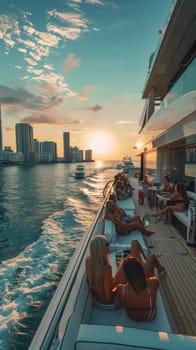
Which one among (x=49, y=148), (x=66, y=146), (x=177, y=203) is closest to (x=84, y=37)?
(x=177, y=203)

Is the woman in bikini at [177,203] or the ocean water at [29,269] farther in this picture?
the woman in bikini at [177,203]

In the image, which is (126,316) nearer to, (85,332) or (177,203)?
(85,332)

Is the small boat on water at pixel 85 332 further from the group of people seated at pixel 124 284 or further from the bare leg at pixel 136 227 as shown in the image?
the bare leg at pixel 136 227

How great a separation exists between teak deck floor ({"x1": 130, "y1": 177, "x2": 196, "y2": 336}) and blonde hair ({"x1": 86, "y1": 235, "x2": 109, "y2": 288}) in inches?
41.5

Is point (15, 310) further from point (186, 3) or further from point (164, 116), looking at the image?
point (186, 3)

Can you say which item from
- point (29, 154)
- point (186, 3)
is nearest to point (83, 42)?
point (186, 3)

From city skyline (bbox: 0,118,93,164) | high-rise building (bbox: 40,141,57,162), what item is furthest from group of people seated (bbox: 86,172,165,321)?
high-rise building (bbox: 40,141,57,162)

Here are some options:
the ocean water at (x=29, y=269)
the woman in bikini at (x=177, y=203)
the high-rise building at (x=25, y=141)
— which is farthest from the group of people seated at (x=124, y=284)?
the high-rise building at (x=25, y=141)

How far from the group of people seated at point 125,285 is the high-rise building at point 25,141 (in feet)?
467

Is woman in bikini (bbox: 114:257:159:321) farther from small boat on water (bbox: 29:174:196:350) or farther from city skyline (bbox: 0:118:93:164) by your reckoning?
city skyline (bbox: 0:118:93:164)

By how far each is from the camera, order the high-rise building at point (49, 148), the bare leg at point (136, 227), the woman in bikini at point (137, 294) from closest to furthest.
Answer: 1. the woman in bikini at point (137, 294)
2. the bare leg at point (136, 227)
3. the high-rise building at point (49, 148)

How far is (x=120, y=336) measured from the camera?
128 cm

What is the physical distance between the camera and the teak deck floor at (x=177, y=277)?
90.8 inches

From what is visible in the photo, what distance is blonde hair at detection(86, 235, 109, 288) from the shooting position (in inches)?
76.9
